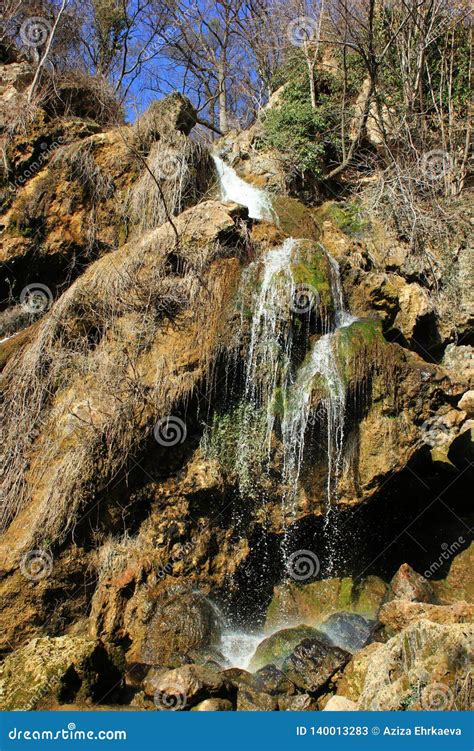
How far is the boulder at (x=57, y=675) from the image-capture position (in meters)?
3.81

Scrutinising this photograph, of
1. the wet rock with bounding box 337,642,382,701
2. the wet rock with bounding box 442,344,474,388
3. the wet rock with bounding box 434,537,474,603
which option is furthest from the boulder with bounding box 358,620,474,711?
the wet rock with bounding box 442,344,474,388

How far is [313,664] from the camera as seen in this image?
4.46 meters

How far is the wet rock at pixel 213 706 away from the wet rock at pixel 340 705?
27.0 inches

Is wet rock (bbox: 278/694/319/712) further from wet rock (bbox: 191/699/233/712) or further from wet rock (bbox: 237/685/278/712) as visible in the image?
wet rock (bbox: 191/699/233/712)

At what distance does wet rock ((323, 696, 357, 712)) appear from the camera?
3.69 meters

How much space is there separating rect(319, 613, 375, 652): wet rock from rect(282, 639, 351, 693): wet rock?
1.26 feet

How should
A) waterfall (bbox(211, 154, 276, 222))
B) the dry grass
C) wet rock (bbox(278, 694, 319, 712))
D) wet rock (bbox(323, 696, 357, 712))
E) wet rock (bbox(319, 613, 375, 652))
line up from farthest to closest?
waterfall (bbox(211, 154, 276, 222)) → the dry grass → wet rock (bbox(319, 613, 375, 652)) → wet rock (bbox(278, 694, 319, 712)) → wet rock (bbox(323, 696, 357, 712))

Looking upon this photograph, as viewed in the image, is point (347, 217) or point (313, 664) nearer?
point (313, 664)

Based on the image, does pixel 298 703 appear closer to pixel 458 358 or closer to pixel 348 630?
pixel 348 630

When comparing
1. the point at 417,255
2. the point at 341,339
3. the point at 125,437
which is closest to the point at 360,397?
the point at 341,339

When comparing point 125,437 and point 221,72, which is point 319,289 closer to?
point 125,437

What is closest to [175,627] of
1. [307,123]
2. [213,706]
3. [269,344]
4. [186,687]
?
[186,687]

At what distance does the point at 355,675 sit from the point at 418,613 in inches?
30.7

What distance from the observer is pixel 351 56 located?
→ 10.7 m
